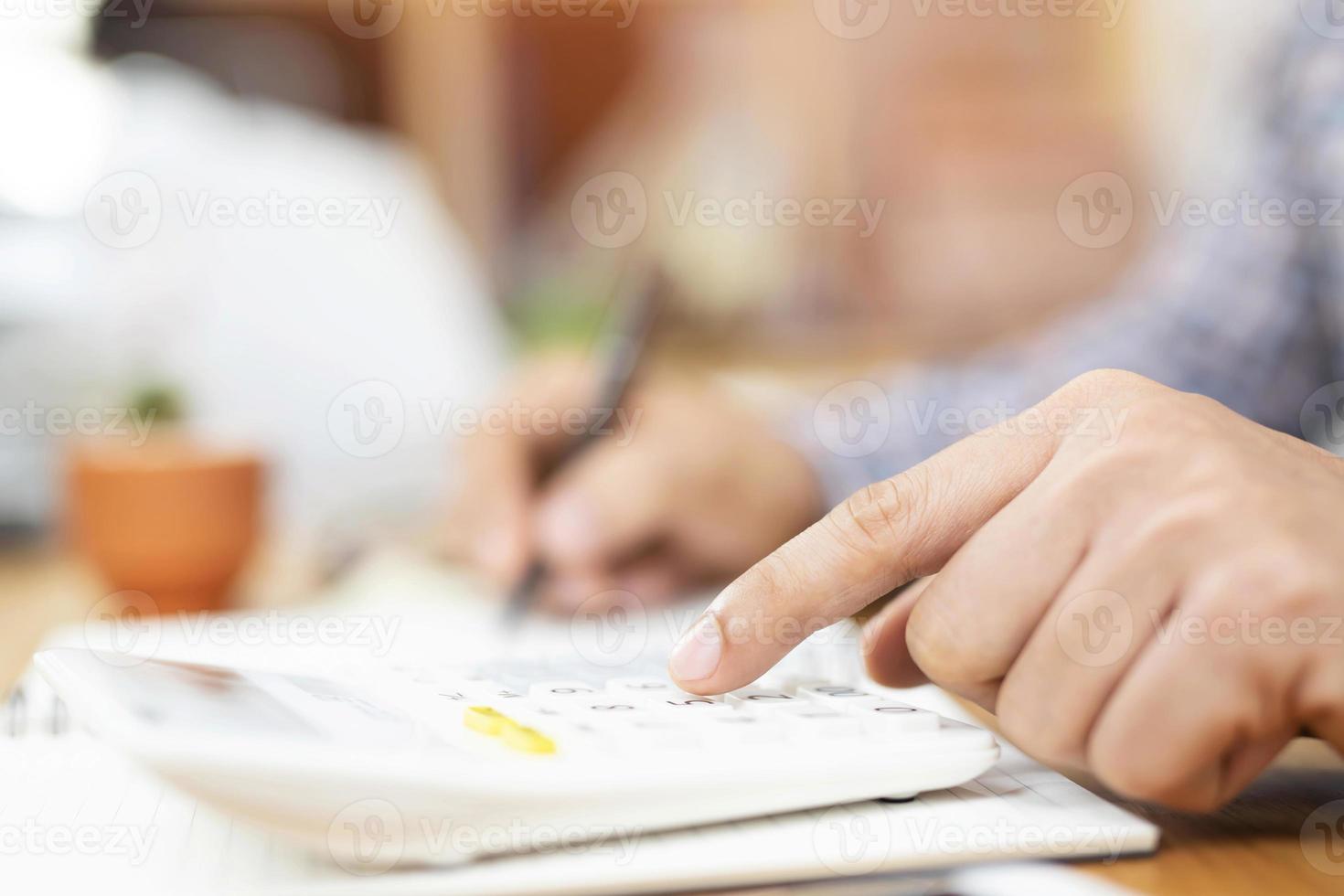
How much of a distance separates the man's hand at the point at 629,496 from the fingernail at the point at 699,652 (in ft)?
0.88

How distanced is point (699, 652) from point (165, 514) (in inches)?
14.4

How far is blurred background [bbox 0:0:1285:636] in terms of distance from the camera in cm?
82

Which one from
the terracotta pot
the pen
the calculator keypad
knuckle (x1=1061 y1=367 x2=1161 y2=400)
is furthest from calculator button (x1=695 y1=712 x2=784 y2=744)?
the terracotta pot

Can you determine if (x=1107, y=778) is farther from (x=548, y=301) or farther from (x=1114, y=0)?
(x=1114, y=0)

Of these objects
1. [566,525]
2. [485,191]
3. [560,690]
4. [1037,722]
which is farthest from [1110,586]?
[485,191]

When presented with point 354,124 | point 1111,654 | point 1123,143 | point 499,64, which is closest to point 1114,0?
point 1123,143

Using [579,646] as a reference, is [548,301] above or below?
above

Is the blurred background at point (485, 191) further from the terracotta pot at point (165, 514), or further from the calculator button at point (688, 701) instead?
the calculator button at point (688, 701)

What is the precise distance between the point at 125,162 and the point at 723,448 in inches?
27.2

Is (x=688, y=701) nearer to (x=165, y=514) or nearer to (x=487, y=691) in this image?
(x=487, y=691)

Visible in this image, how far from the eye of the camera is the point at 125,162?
3.30 ft

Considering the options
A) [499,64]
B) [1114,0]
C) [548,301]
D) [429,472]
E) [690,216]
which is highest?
[1114,0]

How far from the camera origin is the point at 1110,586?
24 centimetres

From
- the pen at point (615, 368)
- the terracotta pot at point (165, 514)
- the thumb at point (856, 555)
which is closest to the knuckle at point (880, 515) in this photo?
the thumb at point (856, 555)
